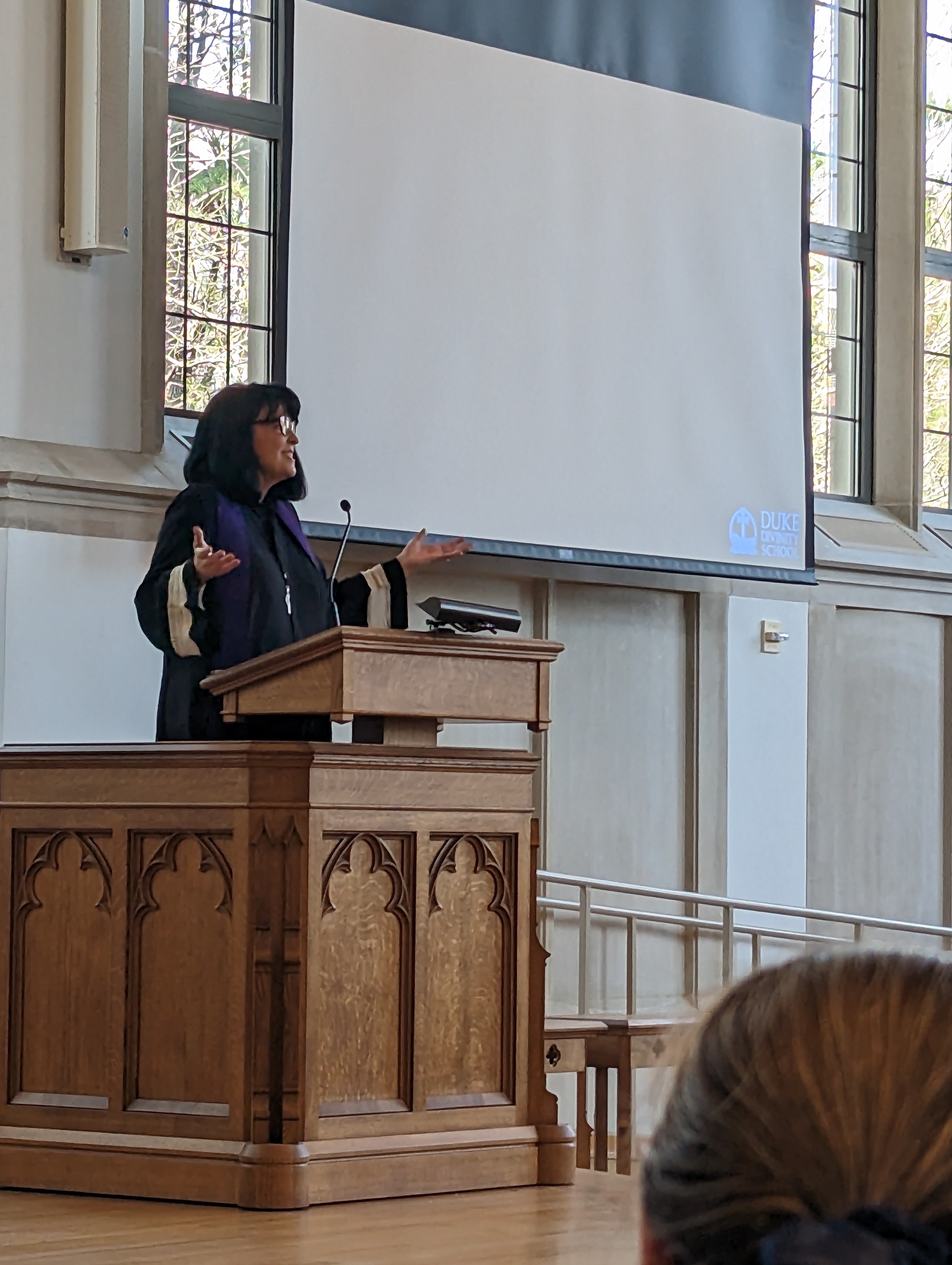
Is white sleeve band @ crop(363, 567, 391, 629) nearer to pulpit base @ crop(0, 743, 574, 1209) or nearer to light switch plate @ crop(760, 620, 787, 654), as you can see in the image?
pulpit base @ crop(0, 743, 574, 1209)

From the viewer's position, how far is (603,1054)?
15.3ft

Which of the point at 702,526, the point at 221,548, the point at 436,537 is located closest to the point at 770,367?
the point at 702,526

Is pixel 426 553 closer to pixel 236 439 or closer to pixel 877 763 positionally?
pixel 236 439

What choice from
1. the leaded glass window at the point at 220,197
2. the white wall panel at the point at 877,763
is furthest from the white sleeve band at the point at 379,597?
the white wall panel at the point at 877,763

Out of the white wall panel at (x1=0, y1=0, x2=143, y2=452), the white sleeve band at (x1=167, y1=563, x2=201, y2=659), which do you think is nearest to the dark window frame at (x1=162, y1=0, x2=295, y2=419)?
the white wall panel at (x1=0, y1=0, x2=143, y2=452)

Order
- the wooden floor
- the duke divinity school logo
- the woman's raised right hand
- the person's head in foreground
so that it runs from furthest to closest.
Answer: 1. the duke divinity school logo
2. the woman's raised right hand
3. the wooden floor
4. the person's head in foreground

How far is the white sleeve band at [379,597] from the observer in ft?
15.0

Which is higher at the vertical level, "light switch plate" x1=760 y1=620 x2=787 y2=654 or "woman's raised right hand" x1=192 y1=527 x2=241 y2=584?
"light switch plate" x1=760 y1=620 x2=787 y2=654

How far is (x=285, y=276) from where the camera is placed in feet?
22.9

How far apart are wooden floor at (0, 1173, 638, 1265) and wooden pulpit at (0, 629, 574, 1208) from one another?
3.0 inches

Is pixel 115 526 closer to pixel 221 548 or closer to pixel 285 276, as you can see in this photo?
pixel 285 276

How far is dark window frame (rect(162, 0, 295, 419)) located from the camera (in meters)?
6.96

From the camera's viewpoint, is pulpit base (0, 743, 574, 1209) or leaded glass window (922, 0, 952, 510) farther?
leaded glass window (922, 0, 952, 510)

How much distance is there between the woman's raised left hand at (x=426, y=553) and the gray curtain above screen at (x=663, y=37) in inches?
134
